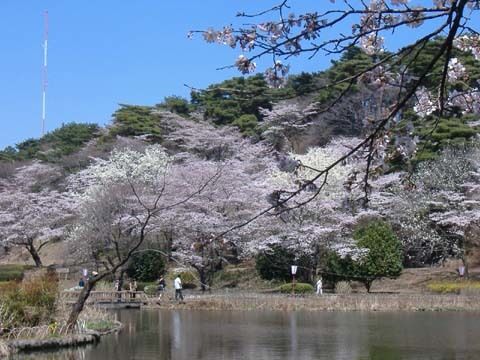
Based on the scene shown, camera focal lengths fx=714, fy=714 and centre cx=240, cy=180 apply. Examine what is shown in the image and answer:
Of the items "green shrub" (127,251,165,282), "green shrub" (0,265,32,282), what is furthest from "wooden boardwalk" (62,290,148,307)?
"green shrub" (0,265,32,282)

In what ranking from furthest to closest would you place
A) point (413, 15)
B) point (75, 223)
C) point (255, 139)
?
point (255, 139), point (75, 223), point (413, 15)

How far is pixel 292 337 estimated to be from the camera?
47.4 feet

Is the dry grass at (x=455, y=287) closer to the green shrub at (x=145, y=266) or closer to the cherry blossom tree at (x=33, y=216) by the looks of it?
the green shrub at (x=145, y=266)

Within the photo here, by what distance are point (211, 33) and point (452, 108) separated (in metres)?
1.31

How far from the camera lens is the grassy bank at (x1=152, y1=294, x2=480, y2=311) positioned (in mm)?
21641

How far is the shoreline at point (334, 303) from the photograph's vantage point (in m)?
21.6

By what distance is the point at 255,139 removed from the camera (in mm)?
37125

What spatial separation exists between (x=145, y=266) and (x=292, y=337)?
1651cm

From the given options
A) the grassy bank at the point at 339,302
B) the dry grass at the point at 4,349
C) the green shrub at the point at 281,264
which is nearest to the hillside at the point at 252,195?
the green shrub at the point at 281,264

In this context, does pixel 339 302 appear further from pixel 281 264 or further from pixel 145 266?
pixel 145 266

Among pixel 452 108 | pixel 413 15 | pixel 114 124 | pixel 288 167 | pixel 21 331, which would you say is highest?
pixel 114 124

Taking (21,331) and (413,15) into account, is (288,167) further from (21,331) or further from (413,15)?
(21,331)

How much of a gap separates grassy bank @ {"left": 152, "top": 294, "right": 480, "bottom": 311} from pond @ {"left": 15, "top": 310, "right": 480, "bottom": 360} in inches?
52.1

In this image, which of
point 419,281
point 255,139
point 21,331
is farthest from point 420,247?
point 21,331
